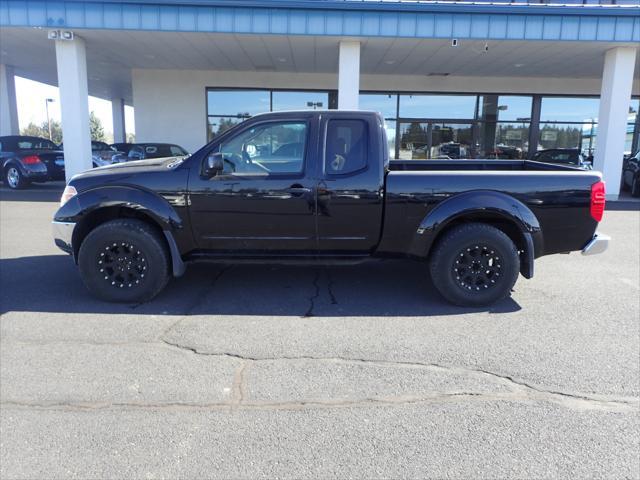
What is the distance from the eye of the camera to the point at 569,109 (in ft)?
61.8

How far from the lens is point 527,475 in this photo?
2.48 meters

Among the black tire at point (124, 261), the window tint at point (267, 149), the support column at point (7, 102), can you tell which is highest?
the support column at point (7, 102)

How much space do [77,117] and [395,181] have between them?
11006 mm

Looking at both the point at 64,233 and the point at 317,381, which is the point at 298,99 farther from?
the point at 317,381

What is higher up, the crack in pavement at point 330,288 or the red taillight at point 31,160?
the red taillight at point 31,160

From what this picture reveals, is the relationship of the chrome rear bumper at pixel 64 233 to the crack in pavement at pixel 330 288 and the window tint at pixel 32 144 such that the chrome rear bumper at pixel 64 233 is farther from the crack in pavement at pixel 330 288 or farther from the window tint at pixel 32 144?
the window tint at pixel 32 144

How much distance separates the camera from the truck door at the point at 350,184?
4789 millimetres

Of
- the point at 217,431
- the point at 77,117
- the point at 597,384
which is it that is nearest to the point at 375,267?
the point at 597,384

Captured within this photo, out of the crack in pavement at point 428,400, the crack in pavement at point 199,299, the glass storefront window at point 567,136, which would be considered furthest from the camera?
the glass storefront window at point 567,136

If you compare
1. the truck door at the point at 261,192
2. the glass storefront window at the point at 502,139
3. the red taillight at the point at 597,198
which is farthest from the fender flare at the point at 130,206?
the glass storefront window at the point at 502,139

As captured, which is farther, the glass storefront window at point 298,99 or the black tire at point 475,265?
the glass storefront window at point 298,99

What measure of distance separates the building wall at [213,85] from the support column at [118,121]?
1099 centimetres

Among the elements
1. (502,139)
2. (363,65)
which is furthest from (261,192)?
(502,139)

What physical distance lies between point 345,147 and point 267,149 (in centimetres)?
78
